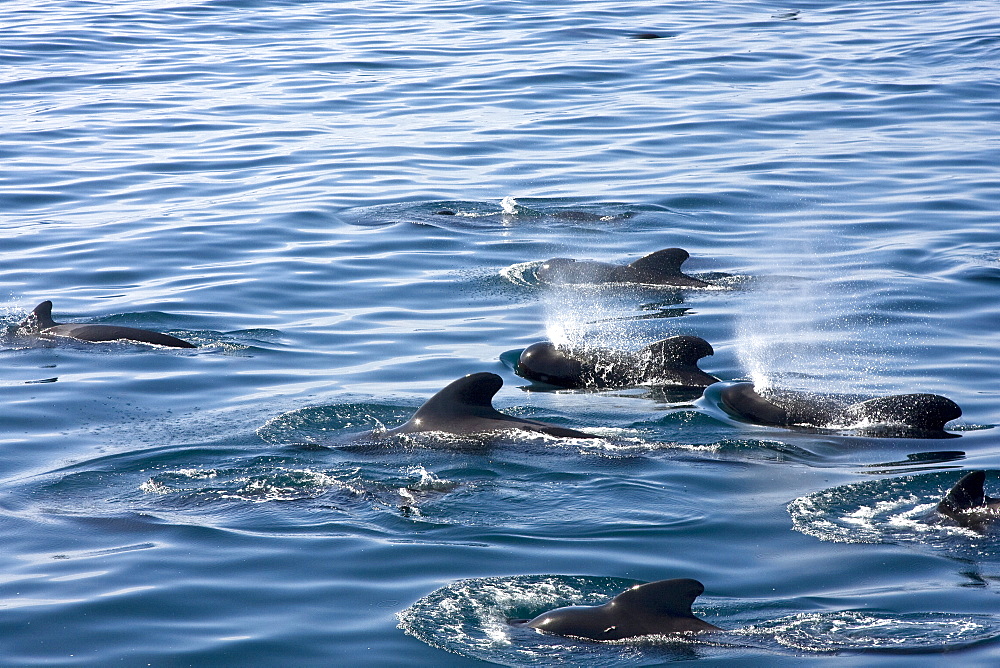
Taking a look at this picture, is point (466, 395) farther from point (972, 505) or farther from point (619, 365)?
point (972, 505)

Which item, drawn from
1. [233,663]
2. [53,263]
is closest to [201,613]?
[233,663]

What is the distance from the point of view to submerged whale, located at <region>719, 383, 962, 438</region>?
30.6ft

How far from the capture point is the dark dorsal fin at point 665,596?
604 centimetres

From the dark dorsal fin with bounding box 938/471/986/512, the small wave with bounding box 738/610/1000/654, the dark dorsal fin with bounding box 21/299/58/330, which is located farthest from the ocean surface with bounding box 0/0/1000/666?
the dark dorsal fin with bounding box 21/299/58/330

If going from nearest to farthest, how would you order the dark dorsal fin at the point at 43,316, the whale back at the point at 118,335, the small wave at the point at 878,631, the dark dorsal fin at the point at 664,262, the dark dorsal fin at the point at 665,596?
1. the dark dorsal fin at the point at 665,596
2. the small wave at the point at 878,631
3. the whale back at the point at 118,335
4. the dark dorsal fin at the point at 43,316
5. the dark dorsal fin at the point at 664,262

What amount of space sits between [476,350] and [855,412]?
3.61 m

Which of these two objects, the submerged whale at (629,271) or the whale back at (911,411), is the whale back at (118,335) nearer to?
the submerged whale at (629,271)

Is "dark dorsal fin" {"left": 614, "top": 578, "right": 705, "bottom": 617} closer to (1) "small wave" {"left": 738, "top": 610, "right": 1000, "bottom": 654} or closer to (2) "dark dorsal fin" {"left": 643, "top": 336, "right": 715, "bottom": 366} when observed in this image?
(1) "small wave" {"left": 738, "top": 610, "right": 1000, "bottom": 654}

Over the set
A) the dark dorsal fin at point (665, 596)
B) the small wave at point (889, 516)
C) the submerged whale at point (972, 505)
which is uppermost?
the dark dorsal fin at point (665, 596)

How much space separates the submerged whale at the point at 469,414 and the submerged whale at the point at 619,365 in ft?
5.16

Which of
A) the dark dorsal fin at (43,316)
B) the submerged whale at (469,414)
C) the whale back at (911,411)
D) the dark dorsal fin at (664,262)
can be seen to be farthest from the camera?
the dark dorsal fin at (664,262)

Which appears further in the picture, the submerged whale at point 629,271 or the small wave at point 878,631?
the submerged whale at point 629,271

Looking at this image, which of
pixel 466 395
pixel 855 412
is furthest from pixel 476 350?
pixel 855 412

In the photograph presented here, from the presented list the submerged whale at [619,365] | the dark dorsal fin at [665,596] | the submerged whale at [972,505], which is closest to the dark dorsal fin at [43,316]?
the submerged whale at [619,365]
